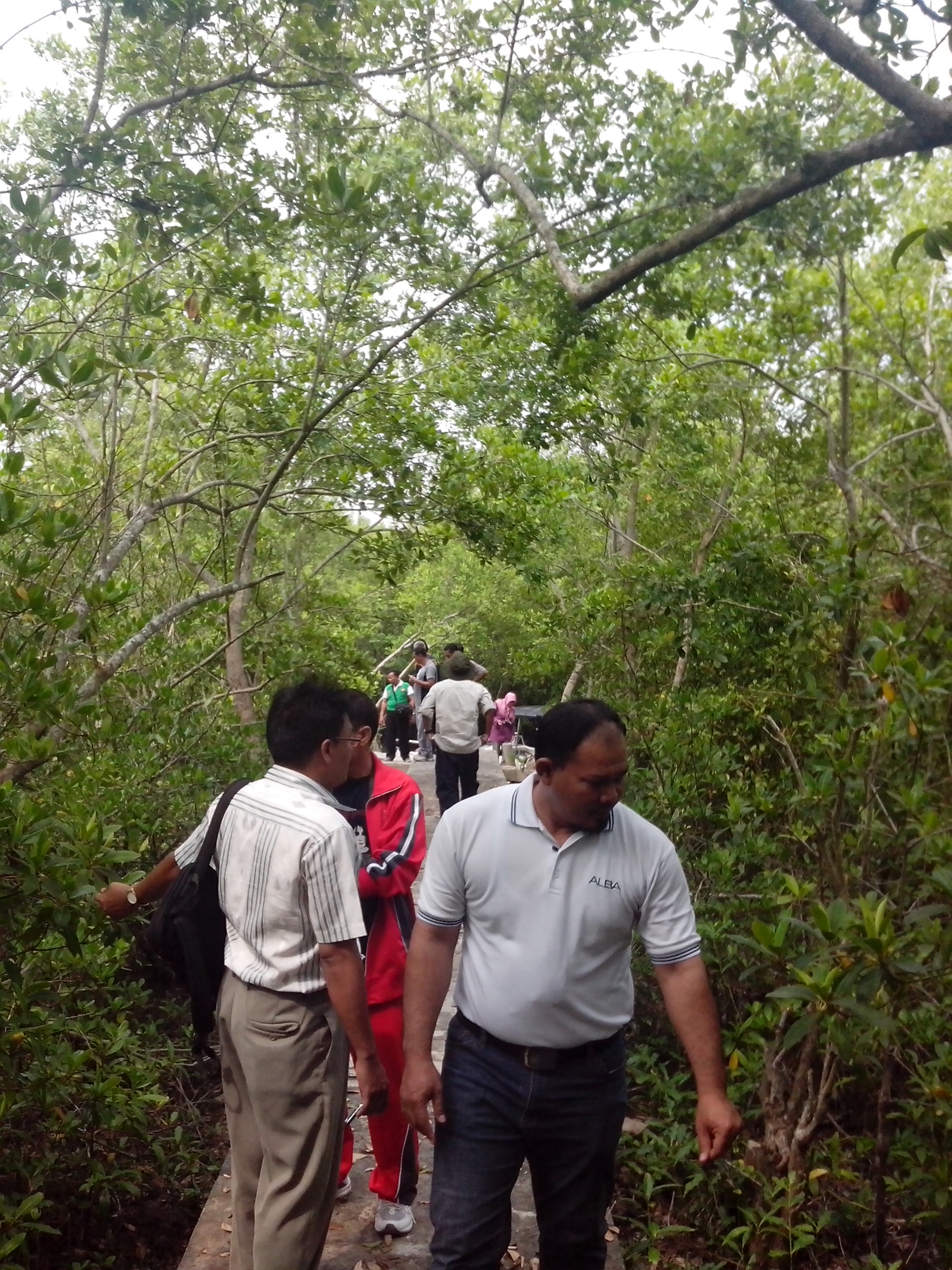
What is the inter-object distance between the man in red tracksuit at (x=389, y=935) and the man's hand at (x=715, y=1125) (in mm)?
1743

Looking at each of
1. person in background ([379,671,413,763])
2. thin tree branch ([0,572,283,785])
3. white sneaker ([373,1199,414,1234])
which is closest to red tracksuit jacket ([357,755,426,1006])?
white sneaker ([373,1199,414,1234])

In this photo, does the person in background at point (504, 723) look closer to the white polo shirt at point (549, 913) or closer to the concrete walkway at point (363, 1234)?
the concrete walkway at point (363, 1234)

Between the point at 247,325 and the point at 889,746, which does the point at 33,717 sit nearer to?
the point at 889,746

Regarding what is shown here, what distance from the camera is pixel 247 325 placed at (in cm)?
933

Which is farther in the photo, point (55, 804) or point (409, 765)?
point (409, 765)

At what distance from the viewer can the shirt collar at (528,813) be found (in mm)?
3068

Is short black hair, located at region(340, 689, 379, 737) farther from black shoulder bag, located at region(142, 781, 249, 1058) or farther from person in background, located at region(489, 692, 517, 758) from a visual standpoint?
person in background, located at region(489, 692, 517, 758)

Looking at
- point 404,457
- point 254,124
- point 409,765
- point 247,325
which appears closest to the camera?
point 254,124

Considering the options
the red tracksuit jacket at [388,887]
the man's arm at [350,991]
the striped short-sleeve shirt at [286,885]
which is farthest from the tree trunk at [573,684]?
the man's arm at [350,991]

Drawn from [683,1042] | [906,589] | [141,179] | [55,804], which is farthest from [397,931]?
[141,179]

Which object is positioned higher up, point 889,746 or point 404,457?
point 404,457

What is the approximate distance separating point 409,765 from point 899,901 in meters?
17.0

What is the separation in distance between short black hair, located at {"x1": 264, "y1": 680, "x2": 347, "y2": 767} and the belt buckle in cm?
111

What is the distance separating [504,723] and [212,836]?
17212 millimetres
